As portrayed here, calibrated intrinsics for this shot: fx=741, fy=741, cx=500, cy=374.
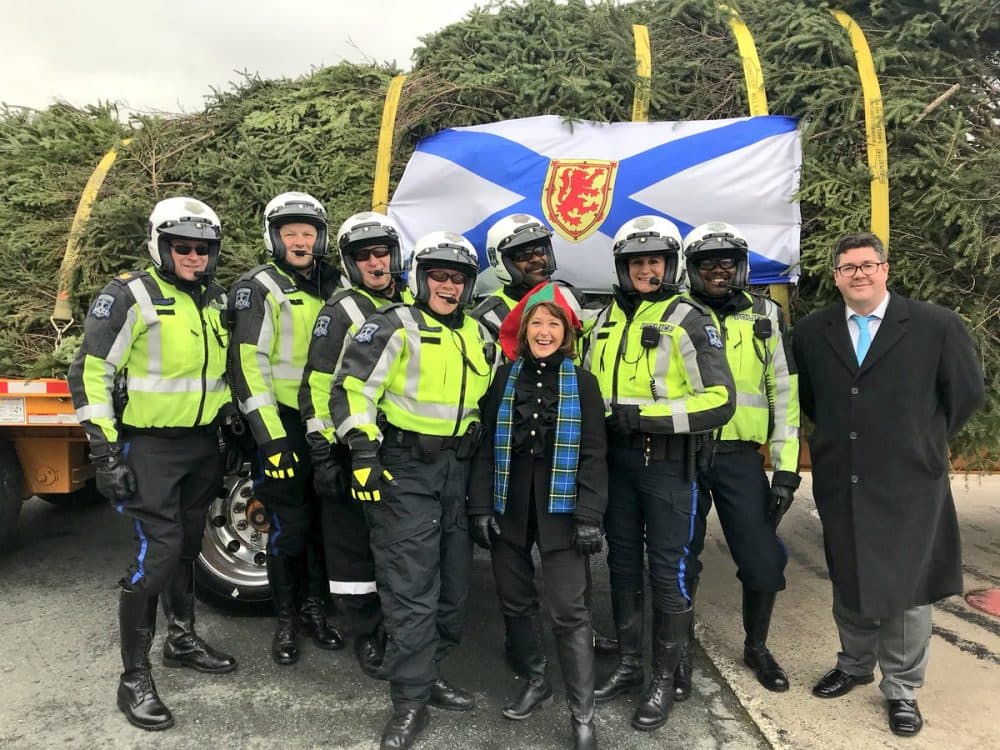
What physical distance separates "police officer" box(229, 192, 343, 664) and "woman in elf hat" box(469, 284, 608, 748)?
1.02m

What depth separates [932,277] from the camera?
11.6ft

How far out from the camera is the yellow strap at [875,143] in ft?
11.7

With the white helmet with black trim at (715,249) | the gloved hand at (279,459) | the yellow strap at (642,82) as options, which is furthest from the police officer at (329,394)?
the yellow strap at (642,82)

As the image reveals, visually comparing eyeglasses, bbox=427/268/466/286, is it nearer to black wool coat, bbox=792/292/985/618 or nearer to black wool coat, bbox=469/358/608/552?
black wool coat, bbox=469/358/608/552

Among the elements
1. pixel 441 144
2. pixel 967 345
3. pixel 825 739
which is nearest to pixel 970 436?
pixel 967 345

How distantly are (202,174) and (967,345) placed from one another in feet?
13.6

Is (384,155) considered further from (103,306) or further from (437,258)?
(103,306)

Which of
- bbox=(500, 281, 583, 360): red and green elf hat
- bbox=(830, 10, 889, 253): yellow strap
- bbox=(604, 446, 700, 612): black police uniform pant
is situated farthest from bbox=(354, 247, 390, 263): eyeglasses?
bbox=(830, 10, 889, 253): yellow strap

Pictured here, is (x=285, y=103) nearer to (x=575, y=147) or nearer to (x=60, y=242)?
(x=60, y=242)

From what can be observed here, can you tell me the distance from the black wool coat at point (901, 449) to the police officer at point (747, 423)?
0.78 feet

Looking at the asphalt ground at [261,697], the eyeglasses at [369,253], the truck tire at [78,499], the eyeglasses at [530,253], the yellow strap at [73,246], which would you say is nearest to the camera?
the asphalt ground at [261,697]

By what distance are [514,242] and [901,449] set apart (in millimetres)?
1951

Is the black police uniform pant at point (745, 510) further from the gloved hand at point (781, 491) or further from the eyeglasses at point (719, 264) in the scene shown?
the eyeglasses at point (719, 264)

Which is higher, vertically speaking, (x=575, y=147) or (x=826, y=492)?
(x=575, y=147)
